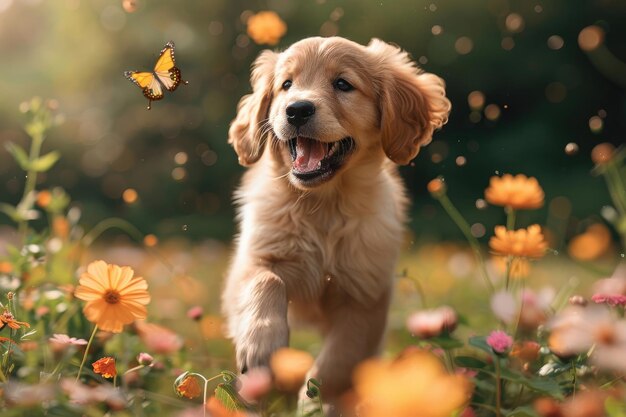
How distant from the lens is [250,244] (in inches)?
100.0

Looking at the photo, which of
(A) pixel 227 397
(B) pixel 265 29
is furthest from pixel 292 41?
(A) pixel 227 397

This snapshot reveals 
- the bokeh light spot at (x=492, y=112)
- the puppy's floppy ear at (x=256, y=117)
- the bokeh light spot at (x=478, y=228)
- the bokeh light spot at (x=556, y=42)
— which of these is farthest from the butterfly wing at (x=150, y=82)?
the bokeh light spot at (x=556, y=42)

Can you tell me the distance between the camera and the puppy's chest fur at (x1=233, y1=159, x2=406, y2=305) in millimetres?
2512

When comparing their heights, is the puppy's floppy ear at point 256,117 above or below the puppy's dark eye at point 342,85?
below

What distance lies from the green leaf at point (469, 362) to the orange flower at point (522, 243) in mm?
300

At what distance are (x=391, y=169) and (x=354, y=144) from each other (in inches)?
22.5

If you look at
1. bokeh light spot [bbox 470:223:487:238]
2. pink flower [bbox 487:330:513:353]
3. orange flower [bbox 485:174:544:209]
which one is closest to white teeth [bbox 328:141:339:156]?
orange flower [bbox 485:174:544:209]

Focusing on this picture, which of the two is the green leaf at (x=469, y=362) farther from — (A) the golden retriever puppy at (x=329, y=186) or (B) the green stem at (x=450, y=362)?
(A) the golden retriever puppy at (x=329, y=186)

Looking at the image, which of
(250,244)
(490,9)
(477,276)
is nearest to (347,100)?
(250,244)

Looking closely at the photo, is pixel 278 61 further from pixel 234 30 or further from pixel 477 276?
pixel 234 30

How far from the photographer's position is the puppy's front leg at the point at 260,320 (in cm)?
205

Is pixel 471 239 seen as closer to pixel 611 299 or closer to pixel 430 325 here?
pixel 430 325

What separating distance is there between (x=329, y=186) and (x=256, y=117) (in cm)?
34

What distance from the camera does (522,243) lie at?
218 cm
